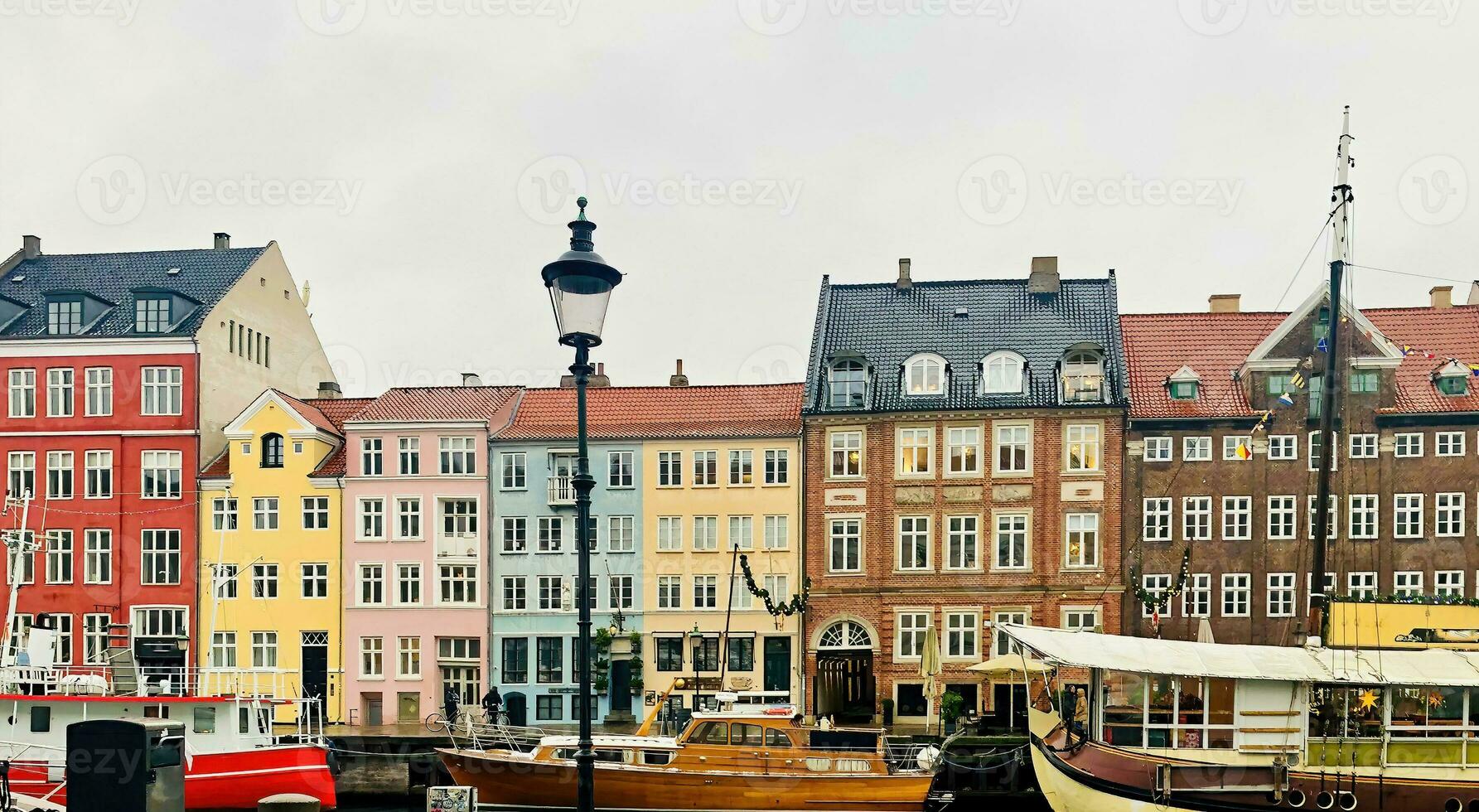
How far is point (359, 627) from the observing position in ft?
158

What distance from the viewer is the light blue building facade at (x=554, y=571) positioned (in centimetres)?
4759

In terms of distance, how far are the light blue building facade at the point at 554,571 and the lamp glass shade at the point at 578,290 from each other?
111 feet

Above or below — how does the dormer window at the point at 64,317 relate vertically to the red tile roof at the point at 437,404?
above

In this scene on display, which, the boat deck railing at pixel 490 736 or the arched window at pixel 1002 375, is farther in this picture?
the arched window at pixel 1002 375

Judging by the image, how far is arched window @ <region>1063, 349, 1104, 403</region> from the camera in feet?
152

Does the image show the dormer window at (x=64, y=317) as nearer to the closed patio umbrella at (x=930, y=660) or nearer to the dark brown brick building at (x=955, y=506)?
the dark brown brick building at (x=955, y=506)

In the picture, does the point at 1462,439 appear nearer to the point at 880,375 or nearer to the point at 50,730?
the point at 880,375

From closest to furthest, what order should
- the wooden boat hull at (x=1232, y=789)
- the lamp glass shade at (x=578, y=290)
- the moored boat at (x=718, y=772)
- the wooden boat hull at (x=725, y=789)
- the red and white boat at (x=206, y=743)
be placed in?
the lamp glass shade at (x=578, y=290) < the wooden boat hull at (x=1232, y=789) < the wooden boat hull at (x=725, y=789) < the moored boat at (x=718, y=772) < the red and white boat at (x=206, y=743)

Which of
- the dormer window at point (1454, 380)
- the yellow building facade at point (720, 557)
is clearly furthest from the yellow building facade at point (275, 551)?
the dormer window at point (1454, 380)

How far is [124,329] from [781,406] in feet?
81.2

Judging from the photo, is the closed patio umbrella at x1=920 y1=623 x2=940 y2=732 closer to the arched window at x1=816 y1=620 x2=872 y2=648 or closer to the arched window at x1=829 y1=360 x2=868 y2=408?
the arched window at x1=816 y1=620 x2=872 y2=648

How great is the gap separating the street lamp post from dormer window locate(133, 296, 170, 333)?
135 ft

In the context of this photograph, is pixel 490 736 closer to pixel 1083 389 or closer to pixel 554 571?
pixel 554 571

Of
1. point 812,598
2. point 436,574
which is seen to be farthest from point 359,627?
point 812,598
